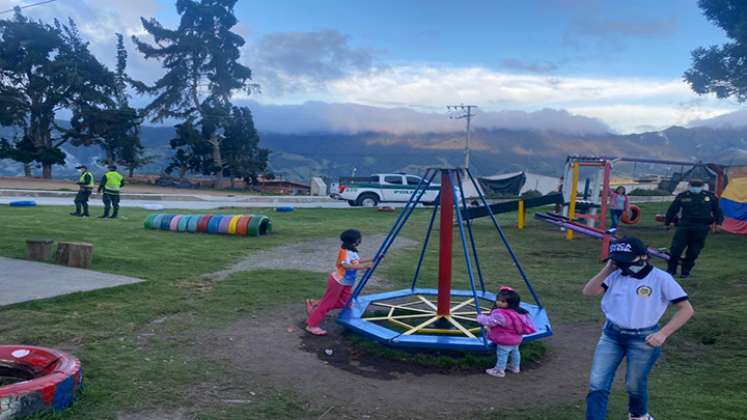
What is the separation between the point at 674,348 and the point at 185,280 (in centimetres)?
690

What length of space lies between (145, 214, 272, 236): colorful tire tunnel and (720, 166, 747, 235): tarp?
13.9 meters

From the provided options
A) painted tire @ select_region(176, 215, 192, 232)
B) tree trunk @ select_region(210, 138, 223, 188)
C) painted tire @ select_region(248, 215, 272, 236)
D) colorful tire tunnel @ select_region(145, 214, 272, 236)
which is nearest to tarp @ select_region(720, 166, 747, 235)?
painted tire @ select_region(248, 215, 272, 236)

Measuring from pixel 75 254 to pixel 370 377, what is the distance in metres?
6.35

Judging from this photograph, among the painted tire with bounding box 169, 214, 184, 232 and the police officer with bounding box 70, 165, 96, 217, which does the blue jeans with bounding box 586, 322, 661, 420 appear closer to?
the painted tire with bounding box 169, 214, 184, 232

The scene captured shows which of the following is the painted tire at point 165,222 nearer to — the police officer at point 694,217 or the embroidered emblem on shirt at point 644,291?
the police officer at point 694,217

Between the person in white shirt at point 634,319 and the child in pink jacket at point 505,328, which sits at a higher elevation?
the person in white shirt at point 634,319

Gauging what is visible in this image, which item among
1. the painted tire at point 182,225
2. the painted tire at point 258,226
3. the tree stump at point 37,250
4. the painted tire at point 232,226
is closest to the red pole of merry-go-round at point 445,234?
the tree stump at point 37,250

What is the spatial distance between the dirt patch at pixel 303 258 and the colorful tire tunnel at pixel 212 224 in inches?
63.5

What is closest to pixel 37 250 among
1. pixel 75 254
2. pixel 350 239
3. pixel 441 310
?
pixel 75 254

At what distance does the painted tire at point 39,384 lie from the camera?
4057 mm

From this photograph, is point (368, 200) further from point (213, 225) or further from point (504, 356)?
point (504, 356)

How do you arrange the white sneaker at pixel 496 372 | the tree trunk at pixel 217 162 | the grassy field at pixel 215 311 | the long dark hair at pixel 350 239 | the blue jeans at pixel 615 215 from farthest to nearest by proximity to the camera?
the tree trunk at pixel 217 162 < the blue jeans at pixel 615 215 < the long dark hair at pixel 350 239 < the white sneaker at pixel 496 372 < the grassy field at pixel 215 311

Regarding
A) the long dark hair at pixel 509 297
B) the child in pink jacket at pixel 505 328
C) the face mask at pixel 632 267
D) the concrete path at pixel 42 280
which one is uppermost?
the face mask at pixel 632 267

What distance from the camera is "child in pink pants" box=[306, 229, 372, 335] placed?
6.89 meters
